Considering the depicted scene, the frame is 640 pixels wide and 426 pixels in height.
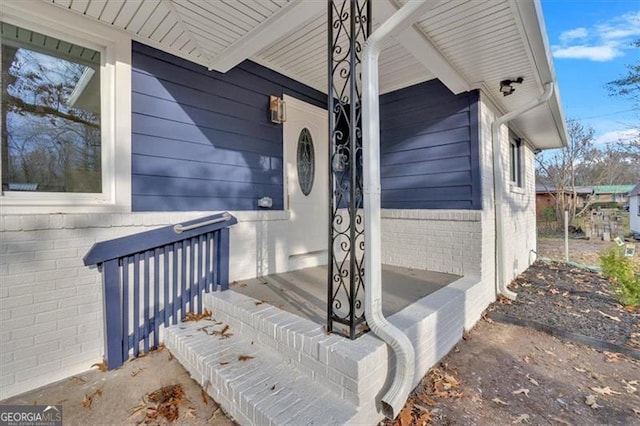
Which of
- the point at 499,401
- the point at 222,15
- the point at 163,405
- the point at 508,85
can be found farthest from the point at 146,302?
the point at 508,85

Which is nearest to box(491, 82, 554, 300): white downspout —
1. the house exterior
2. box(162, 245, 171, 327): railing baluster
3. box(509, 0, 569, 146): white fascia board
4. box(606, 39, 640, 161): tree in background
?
the house exterior

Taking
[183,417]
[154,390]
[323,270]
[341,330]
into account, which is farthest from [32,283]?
[323,270]

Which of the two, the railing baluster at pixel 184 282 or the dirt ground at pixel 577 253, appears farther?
the dirt ground at pixel 577 253

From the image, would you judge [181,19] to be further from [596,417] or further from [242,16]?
[596,417]

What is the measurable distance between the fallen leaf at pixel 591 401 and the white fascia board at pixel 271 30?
3.22m

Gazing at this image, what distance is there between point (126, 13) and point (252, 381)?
279 cm

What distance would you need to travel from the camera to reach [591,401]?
74.5 inches

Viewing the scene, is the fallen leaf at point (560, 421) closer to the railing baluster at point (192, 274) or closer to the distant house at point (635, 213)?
the railing baluster at point (192, 274)

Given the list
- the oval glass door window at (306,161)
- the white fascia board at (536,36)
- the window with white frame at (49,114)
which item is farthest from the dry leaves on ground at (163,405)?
the white fascia board at (536,36)

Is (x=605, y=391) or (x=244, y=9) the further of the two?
(x=244, y=9)

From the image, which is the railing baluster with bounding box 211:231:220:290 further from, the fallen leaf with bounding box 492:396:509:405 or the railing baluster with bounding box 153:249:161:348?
the fallen leaf with bounding box 492:396:509:405

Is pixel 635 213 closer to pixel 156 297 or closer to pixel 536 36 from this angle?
pixel 536 36

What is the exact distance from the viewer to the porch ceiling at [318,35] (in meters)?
2.19

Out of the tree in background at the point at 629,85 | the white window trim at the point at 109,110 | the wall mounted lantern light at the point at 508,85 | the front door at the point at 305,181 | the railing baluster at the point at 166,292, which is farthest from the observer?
the tree in background at the point at 629,85
